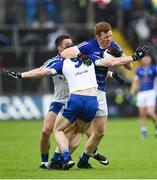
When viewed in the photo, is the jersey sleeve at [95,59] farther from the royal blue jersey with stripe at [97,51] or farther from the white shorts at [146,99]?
the white shorts at [146,99]

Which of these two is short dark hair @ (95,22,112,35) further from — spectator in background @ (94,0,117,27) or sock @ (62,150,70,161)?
spectator in background @ (94,0,117,27)

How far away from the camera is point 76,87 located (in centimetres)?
1488

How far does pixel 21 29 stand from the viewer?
116ft

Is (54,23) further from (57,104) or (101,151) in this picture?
(57,104)

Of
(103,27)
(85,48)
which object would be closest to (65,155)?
(85,48)

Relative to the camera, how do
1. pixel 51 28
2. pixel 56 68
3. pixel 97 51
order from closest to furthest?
pixel 56 68
pixel 97 51
pixel 51 28

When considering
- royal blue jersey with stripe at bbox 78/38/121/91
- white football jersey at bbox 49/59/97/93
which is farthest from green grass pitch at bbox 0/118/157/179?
A: royal blue jersey with stripe at bbox 78/38/121/91

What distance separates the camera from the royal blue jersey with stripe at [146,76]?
25.8 metres

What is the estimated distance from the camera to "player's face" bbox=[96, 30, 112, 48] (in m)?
15.0

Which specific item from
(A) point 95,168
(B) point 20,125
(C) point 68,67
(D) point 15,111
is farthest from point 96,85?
(D) point 15,111

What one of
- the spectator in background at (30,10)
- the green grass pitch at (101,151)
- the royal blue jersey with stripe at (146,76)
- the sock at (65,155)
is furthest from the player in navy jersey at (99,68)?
the spectator in background at (30,10)

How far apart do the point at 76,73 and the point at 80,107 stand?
24.1 inches

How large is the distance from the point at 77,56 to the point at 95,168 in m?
2.28

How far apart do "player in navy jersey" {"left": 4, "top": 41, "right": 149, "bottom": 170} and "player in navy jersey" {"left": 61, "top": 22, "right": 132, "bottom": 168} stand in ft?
0.65
